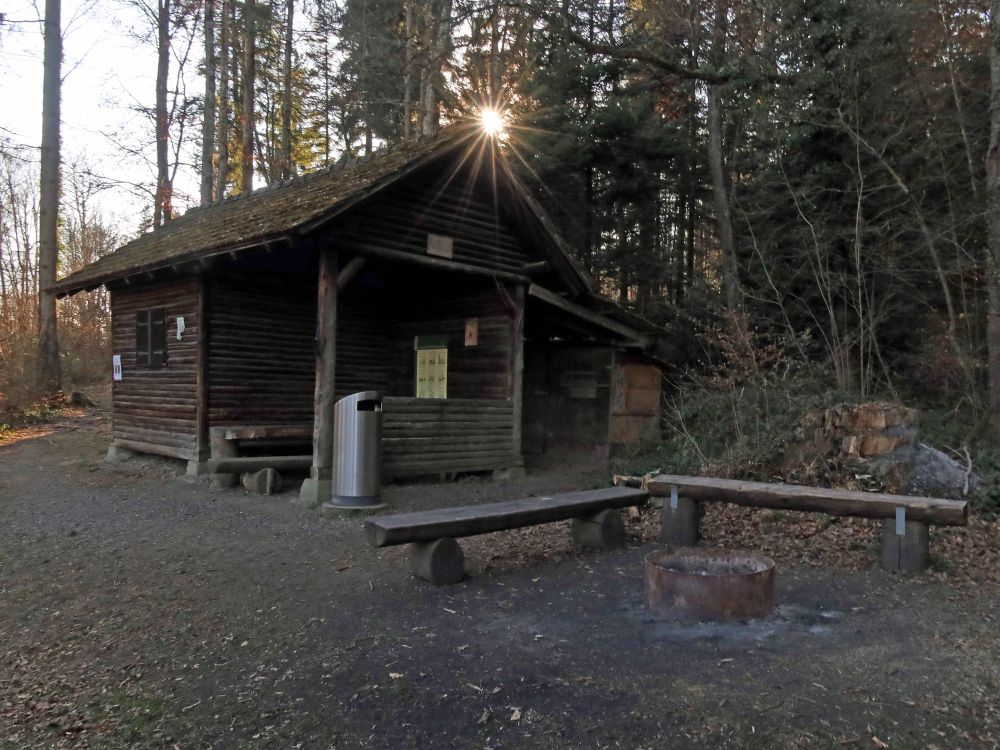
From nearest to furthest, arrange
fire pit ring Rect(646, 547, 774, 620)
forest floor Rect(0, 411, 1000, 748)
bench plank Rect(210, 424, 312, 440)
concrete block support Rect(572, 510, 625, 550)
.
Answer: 1. forest floor Rect(0, 411, 1000, 748)
2. fire pit ring Rect(646, 547, 774, 620)
3. concrete block support Rect(572, 510, 625, 550)
4. bench plank Rect(210, 424, 312, 440)

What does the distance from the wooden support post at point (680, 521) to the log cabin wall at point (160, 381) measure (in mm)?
7105

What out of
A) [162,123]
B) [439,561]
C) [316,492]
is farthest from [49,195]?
[439,561]

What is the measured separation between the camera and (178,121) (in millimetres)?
22422

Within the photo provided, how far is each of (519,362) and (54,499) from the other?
6634mm

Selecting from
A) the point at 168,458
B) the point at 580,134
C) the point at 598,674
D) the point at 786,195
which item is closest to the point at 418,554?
the point at 598,674

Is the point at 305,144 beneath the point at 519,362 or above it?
above

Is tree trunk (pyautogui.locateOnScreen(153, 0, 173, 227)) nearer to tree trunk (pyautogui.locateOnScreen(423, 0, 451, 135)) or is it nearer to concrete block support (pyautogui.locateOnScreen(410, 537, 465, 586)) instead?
tree trunk (pyautogui.locateOnScreen(423, 0, 451, 135))

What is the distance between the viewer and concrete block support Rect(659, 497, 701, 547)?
22.2 ft

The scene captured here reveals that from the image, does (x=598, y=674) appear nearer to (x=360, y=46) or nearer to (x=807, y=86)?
(x=807, y=86)

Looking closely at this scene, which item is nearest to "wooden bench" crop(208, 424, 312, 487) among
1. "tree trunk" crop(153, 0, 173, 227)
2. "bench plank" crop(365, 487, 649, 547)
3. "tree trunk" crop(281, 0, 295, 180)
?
"bench plank" crop(365, 487, 649, 547)

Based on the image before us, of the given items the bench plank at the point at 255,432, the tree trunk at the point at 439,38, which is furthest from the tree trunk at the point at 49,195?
the tree trunk at the point at 439,38

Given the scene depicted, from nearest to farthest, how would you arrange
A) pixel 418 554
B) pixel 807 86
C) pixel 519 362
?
1. pixel 418 554
2. pixel 519 362
3. pixel 807 86

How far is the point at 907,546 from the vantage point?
5.79 metres

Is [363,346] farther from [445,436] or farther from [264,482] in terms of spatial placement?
[264,482]
